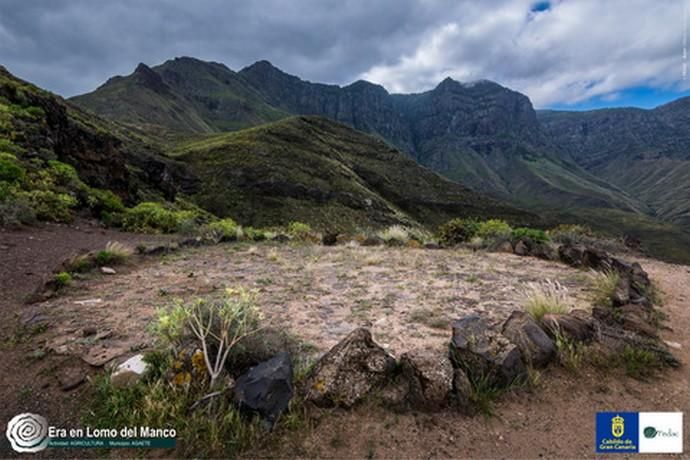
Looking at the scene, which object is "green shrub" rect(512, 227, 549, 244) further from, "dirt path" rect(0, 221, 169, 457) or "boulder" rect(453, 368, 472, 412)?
"dirt path" rect(0, 221, 169, 457)

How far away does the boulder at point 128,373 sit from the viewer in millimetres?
2984

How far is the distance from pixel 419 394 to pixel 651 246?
132 meters

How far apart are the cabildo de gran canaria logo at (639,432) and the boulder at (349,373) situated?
6.09ft

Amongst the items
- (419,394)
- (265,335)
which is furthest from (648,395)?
(265,335)

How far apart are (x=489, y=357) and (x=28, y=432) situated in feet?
13.2

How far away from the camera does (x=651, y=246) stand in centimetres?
9906

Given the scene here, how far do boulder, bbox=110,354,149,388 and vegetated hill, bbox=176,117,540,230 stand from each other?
136 feet

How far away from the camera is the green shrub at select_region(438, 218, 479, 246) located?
13.7 m

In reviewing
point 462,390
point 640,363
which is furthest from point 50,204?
point 640,363

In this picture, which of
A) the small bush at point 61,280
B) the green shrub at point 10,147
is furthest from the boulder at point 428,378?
the green shrub at point 10,147

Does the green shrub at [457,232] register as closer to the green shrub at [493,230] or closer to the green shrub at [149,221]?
the green shrub at [493,230]

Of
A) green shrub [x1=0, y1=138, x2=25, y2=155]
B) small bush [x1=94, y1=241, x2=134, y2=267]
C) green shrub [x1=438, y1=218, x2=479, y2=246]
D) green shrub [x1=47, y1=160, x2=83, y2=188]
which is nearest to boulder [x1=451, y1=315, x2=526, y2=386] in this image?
small bush [x1=94, y1=241, x2=134, y2=267]

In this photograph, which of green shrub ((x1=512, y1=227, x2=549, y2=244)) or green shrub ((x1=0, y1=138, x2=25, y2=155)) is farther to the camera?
green shrub ((x1=0, y1=138, x2=25, y2=155))

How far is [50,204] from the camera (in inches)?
435
